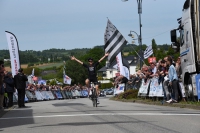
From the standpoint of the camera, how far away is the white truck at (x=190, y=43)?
18.4m

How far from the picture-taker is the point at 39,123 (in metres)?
12.4

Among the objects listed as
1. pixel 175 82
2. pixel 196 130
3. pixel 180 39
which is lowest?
pixel 196 130

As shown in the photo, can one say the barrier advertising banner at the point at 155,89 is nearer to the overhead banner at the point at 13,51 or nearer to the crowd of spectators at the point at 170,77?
the crowd of spectators at the point at 170,77

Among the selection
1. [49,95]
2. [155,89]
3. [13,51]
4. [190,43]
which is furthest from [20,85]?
[49,95]

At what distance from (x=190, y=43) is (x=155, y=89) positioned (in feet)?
18.1

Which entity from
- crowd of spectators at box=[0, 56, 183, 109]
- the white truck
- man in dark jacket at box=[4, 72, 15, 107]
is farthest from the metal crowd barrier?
the white truck

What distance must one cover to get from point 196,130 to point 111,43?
26.1m

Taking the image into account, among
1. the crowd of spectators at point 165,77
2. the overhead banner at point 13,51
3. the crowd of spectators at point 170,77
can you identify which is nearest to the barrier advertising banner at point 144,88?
the crowd of spectators at point 165,77

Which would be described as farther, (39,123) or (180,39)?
(180,39)

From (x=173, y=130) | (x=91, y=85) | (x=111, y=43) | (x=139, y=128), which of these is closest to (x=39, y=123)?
(x=139, y=128)

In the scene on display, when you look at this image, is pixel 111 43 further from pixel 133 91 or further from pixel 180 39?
pixel 180 39

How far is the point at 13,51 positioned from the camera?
29.9 metres

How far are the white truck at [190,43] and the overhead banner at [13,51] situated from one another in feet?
38.3

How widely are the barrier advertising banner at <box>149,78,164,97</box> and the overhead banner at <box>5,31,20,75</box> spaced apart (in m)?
8.49
